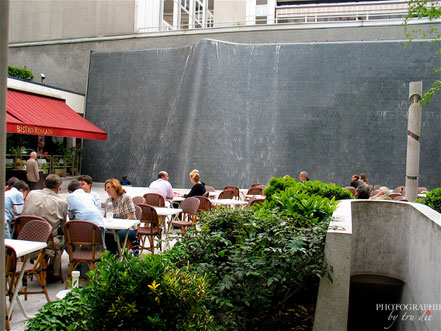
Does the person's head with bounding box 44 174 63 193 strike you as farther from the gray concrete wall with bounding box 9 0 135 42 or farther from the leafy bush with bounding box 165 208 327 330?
the gray concrete wall with bounding box 9 0 135 42

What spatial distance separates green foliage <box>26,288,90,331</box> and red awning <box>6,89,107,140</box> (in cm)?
1151

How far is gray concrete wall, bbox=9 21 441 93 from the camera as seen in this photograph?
1702cm

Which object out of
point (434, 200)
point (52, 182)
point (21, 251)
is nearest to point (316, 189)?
point (434, 200)

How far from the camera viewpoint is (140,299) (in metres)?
2.30

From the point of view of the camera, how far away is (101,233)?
4.84 meters

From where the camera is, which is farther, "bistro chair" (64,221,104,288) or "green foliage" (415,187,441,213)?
"green foliage" (415,187,441,213)

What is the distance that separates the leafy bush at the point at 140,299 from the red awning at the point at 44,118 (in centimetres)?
1186

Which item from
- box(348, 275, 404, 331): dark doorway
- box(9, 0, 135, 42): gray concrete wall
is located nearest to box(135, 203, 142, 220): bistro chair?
box(348, 275, 404, 331): dark doorway

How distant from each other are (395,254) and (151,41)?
16554 millimetres

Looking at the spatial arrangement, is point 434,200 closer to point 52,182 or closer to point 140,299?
point 52,182

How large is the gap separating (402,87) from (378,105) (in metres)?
1.09

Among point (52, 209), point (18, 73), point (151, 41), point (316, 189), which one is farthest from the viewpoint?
point (151, 41)

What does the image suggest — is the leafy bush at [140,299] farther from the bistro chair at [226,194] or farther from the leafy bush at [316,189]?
the bistro chair at [226,194]

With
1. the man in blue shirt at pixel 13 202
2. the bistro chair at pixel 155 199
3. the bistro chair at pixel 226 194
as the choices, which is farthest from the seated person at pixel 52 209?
the bistro chair at pixel 226 194
